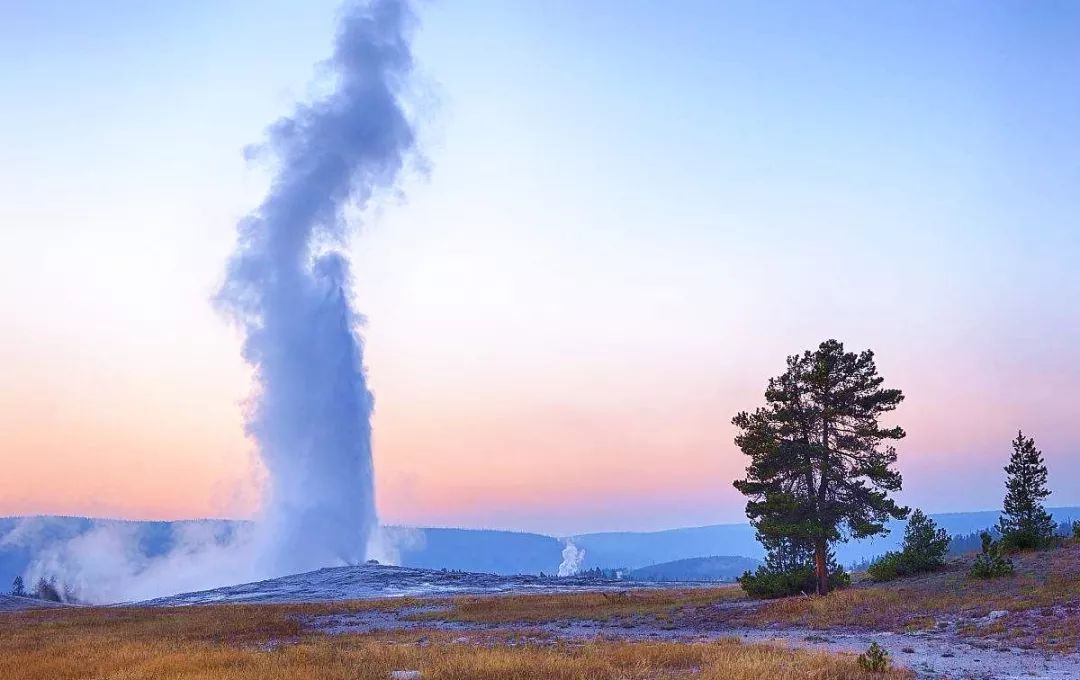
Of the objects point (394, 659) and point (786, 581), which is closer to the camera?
point (394, 659)

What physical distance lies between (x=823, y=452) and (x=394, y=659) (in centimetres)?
2558

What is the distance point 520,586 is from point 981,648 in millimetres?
59139

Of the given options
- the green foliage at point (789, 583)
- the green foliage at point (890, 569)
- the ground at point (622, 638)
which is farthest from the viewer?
the green foliage at point (890, 569)

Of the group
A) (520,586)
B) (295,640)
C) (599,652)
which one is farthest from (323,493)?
(599,652)

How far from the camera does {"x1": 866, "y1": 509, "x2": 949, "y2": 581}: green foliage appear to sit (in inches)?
1859

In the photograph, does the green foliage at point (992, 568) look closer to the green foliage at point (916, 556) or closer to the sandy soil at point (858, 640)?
the green foliage at point (916, 556)

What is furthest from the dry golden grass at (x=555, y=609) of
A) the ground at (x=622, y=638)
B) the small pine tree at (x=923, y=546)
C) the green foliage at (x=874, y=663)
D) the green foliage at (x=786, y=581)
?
the green foliage at (x=874, y=663)

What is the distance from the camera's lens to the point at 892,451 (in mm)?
39688

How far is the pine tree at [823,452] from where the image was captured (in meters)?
39.3

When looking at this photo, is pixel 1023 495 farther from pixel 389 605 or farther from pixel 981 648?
pixel 389 605

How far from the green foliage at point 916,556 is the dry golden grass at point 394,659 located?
1044 inches

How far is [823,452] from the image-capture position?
1559 inches

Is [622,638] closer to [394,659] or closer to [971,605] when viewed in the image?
[394,659]

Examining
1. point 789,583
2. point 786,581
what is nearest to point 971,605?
point 789,583
